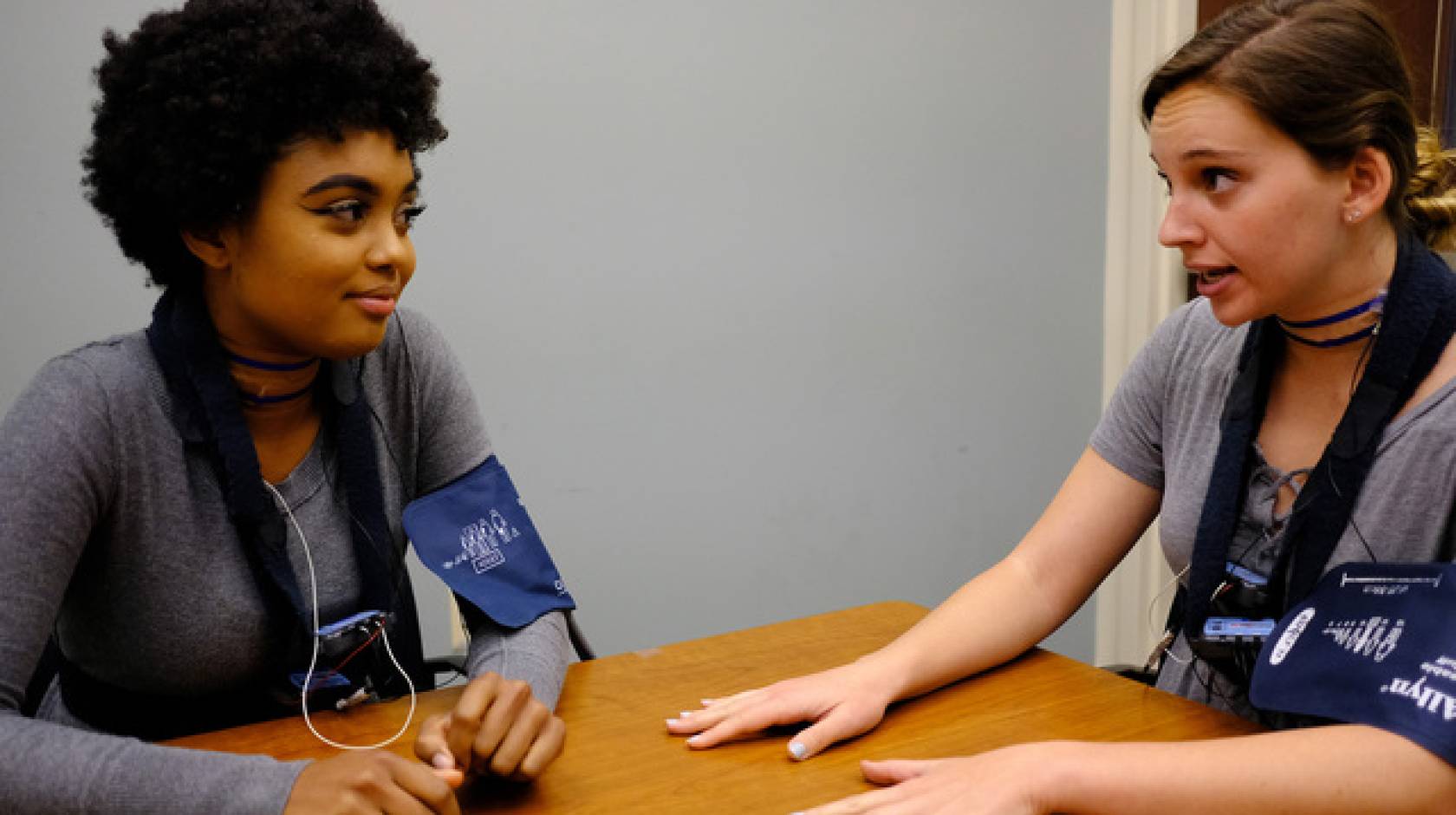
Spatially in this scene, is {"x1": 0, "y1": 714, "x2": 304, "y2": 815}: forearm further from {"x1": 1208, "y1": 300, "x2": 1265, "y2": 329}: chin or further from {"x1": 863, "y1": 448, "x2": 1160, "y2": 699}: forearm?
{"x1": 1208, "y1": 300, "x2": 1265, "y2": 329}: chin

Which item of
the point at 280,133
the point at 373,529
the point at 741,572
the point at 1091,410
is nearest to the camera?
the point at 280,133

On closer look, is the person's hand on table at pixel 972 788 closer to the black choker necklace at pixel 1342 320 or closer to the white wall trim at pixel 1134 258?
the black choker necklace at pixel 1342 320

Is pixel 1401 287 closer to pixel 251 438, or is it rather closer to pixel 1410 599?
pixel 1410 599

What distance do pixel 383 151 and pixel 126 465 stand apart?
0.43 m

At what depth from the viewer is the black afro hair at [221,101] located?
1265mm

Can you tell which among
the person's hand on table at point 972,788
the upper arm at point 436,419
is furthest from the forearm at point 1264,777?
the upper arm at point 436,419

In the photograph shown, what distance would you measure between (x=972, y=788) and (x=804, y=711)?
0.23m

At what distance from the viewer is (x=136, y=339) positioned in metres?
1.33

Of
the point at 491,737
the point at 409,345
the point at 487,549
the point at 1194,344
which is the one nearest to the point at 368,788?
the point at 491,737

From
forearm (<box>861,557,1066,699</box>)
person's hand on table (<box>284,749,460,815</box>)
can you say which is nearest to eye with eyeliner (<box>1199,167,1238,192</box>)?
forearm (<box>861,557,1066,699</box>)

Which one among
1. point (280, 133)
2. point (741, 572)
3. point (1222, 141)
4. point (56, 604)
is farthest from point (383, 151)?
point (741, 572)

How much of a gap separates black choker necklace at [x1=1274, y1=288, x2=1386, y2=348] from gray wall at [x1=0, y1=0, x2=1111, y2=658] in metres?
1.35

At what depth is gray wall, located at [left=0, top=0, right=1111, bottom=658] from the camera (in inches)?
87.7

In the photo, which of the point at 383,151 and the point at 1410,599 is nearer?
the point at 1410,599
